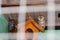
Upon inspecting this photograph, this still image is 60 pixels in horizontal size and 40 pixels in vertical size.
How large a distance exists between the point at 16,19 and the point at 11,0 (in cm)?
11

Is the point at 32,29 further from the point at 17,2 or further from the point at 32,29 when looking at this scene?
the point at 17,2

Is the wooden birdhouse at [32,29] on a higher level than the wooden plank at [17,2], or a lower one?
lower

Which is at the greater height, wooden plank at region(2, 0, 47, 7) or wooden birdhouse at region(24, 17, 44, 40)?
wooden plank at region(2, 0, 47, 7)

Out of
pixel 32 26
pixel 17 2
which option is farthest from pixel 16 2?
pixel 32 26

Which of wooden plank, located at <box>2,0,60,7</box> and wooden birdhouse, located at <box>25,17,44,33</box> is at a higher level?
wooden plank, located at <box>2,0,60,7</box>

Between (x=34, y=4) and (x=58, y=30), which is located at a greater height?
(x=34, y=4)

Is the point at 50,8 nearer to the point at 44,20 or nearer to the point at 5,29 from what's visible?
the point at 44,20

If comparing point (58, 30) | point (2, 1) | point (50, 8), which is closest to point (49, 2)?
point (50, 8)

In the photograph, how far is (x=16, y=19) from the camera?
0.75 meters

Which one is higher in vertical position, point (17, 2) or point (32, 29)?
point (17, 2)

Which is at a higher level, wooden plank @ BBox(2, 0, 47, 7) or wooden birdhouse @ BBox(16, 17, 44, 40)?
wooden plank @ BBox(2, 0, 47, 7)

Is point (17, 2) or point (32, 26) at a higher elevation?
point (17, 2)

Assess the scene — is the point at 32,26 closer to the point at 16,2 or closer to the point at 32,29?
the point at 32,29

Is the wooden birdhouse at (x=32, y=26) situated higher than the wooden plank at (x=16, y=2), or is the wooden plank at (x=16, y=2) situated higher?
the wooden plank at (x=16, y=2)
